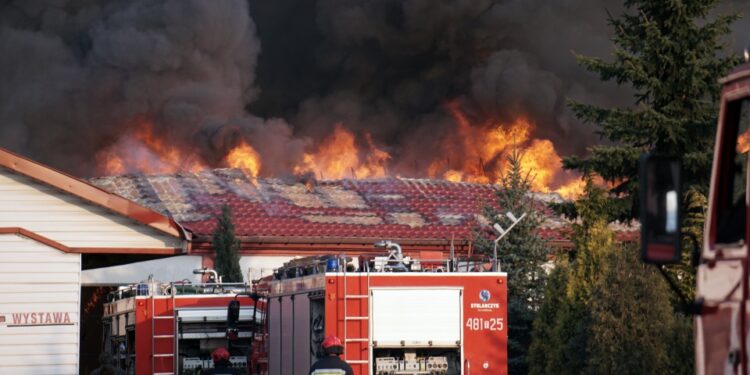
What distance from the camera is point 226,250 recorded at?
1296 inches

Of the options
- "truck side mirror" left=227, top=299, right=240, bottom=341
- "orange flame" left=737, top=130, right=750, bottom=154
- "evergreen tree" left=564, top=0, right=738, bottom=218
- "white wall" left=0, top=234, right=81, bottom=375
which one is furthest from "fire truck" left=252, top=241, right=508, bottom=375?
"orange flame" left=737, top=130, right=750, bottom=154

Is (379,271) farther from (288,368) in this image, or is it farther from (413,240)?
(413,240)

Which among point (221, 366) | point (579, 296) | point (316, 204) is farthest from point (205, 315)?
point (316, 204)

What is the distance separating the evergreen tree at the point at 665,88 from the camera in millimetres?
22000

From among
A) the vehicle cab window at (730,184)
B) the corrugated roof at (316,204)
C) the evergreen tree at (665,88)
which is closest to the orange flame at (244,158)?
the corrugated roof at (316,204)

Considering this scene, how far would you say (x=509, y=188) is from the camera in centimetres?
2852

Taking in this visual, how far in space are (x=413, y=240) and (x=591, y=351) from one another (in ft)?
61.0

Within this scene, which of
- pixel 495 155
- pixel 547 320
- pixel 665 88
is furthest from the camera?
pixel 495 155

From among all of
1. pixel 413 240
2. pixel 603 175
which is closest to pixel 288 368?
pixel 603 175

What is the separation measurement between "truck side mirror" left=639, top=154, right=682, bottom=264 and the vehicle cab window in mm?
292

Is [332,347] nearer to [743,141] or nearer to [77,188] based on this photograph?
[77,188]

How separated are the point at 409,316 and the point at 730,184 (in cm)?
1189

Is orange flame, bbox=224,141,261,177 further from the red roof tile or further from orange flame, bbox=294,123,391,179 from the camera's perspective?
the red roof tile

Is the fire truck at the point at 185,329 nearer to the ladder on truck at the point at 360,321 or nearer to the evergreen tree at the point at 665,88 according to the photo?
the ladder on truck at the point at 360,321
